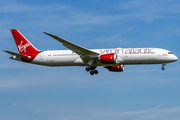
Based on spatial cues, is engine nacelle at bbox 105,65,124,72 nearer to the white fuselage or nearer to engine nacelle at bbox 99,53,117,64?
the white fuselage

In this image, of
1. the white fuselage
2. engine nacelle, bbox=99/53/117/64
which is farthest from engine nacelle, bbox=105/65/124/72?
engine nacelle, bbox=99/53/117/64

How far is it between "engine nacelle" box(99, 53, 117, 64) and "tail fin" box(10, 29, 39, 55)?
1414 cm

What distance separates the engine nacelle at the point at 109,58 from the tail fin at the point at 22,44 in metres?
14.1

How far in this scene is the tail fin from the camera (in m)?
60.1

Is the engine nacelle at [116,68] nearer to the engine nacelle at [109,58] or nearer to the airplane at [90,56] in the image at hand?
the airplane at [90,56]

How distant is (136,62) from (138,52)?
1668mm

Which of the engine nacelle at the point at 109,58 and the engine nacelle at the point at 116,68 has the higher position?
the engine nacelle at the point at 116,68

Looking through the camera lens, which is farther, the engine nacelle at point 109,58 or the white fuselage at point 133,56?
the white fuselage at point 133,56

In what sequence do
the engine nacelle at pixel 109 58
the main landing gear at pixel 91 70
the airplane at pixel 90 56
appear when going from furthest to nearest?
the main landing gear at pixel 91 70 → the airplane at pixel 90 56 → the engine nacelle at pixel 109 58

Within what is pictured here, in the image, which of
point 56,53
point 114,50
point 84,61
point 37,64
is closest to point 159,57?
point 114,50

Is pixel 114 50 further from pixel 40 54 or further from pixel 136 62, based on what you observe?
pixel 40 54

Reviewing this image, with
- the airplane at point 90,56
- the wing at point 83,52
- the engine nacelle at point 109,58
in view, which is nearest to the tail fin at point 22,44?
the airplane at point 90,56

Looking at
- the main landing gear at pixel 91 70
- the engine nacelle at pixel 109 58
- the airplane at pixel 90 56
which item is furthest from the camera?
the main landing gear at pixel 91 70

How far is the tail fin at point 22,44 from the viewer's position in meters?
60.1
